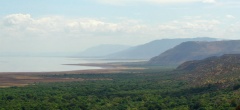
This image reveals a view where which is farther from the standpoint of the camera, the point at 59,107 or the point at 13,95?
the point at 13,95

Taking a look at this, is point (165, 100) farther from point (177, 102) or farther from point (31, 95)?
point (31, 95)

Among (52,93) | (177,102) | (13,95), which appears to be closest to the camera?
(177,102)

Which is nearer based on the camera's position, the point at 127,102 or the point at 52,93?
the point at 127,102

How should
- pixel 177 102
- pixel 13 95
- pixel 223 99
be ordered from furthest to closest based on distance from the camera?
pixel 13 95 → pixel 177 102 → pixel 223 99

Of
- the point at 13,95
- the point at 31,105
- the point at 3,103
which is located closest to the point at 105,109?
the point at 31,105

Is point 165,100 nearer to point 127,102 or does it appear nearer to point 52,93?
point 127,102

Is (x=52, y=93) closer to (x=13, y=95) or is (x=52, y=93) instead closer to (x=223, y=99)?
(x=13, y=95)

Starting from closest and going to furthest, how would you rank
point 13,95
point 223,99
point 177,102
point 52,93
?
1. point 223,99
2. point 177,102
3. point 13,95
4. point 52,93

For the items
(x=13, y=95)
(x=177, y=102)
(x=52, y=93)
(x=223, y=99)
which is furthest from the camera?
(x=52, y=93)

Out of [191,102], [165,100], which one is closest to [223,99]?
[191,102]
